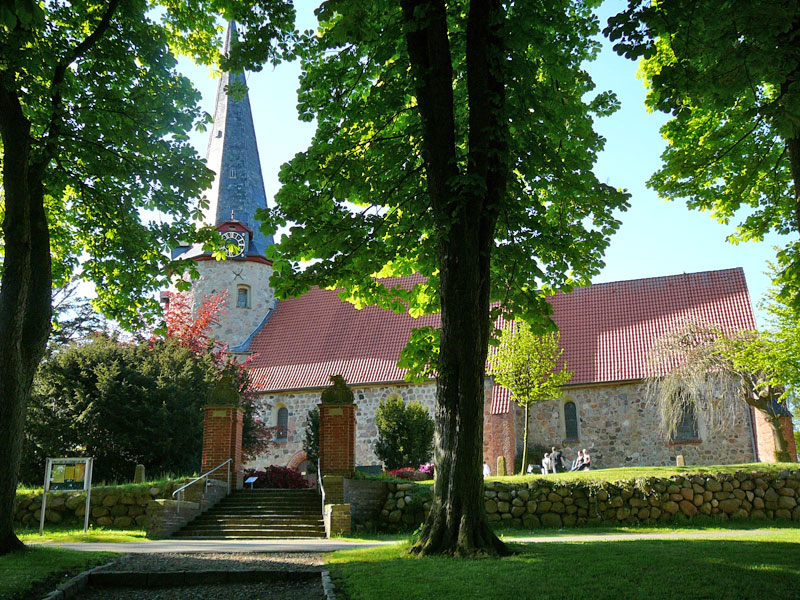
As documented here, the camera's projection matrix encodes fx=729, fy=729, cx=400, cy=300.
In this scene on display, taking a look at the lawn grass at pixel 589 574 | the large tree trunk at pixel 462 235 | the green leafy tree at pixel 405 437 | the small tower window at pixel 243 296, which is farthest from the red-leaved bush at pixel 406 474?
the small tower window at pixel 243 296

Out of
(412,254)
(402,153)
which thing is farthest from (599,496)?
(402,153)

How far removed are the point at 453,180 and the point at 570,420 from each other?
64.6 ft

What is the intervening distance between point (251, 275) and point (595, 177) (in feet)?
82.5

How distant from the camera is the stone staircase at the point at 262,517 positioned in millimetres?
14906

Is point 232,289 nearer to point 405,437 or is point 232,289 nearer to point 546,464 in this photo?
point 405,437

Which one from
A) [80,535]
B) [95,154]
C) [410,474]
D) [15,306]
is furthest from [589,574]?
[410,474]

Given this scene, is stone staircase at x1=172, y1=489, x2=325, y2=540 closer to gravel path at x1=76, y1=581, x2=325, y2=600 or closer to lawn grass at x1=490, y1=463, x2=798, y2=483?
lawn grass at x1=490, y1=463, x2=798, y2=483

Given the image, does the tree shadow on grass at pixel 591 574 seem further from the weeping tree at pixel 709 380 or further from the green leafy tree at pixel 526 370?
the green leafy tree at pixel 526 370

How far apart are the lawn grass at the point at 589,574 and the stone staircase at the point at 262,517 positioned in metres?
6.24

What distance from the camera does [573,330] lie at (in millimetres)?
29516

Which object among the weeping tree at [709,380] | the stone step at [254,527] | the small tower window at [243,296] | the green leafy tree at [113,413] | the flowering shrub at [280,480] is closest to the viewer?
the stone step at [254,527]

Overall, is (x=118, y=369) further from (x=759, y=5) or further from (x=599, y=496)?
(x=759, y=5)

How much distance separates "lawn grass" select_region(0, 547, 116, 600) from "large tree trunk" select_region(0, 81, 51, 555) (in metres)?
→ 0.53

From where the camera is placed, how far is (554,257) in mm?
11586
